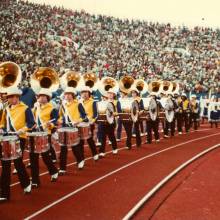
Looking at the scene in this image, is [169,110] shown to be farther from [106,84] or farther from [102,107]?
[102,107]

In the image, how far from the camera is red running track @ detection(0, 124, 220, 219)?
24.6 ft

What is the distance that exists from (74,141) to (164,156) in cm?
387

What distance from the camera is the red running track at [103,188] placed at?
7.49 meters

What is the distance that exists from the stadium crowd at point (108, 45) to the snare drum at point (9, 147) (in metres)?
17.6

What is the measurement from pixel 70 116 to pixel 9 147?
10.3 ft

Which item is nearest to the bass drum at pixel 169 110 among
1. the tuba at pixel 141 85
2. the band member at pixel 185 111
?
the tuba at pixel 141 85

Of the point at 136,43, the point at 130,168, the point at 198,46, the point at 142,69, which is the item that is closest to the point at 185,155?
the point at 130,168

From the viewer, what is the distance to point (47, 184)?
963 centimetres

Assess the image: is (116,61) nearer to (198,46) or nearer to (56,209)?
(198,46)

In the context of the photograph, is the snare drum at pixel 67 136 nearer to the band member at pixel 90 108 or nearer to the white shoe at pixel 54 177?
the white shoe at pixel 54 177

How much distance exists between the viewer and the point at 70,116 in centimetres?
1092

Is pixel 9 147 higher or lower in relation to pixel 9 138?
lower

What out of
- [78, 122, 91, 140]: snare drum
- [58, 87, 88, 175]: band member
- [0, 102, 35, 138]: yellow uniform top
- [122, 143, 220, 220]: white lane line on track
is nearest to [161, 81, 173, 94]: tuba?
[122, 143, 220, 220]: white lane line on track

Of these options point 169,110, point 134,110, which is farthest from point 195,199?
point 169,110
